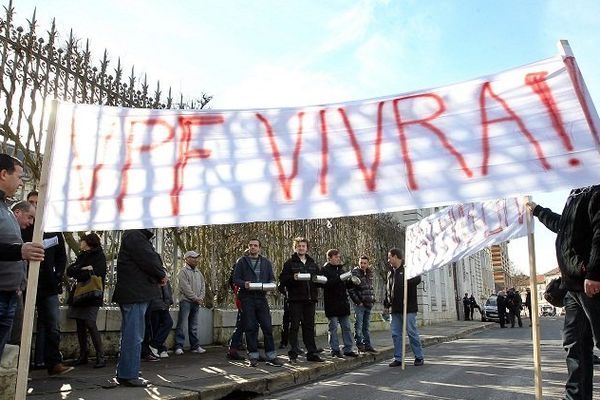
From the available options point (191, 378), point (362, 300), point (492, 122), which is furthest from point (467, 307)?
point (492, 122)

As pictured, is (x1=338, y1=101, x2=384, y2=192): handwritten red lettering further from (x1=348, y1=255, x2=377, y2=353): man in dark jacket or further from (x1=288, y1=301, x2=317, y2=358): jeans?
(x1=348, y1=255, x2=377, y2=353): man in dark jacket

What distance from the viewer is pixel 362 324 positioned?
34.2ft

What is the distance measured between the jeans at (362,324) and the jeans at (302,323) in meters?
1.97

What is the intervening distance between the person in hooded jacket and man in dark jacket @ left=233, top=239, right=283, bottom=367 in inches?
75.7

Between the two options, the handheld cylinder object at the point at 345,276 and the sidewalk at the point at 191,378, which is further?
the handheld cylinder object at the point at 345,276

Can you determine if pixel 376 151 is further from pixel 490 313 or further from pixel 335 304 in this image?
pixel 490 313

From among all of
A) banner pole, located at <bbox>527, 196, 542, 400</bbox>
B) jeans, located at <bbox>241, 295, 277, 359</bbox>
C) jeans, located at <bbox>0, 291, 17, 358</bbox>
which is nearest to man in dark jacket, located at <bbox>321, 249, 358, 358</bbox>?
jeans, located at <bbox>241, 295, 277, 359</bbox>

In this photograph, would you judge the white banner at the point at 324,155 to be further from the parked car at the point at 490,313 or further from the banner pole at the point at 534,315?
the parked car at the point at 490,313

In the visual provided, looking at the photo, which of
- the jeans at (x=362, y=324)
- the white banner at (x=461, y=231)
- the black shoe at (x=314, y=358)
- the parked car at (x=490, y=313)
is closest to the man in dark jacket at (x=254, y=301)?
the black shoe at (x=314, y=358)

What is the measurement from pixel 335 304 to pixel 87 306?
415 cm

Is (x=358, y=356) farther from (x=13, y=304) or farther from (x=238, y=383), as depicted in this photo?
(x=13, y=304)

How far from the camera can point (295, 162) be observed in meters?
3.73

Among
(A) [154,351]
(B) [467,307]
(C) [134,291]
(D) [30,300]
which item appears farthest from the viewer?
(B) [467,307]

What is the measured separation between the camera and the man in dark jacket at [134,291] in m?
5.59
